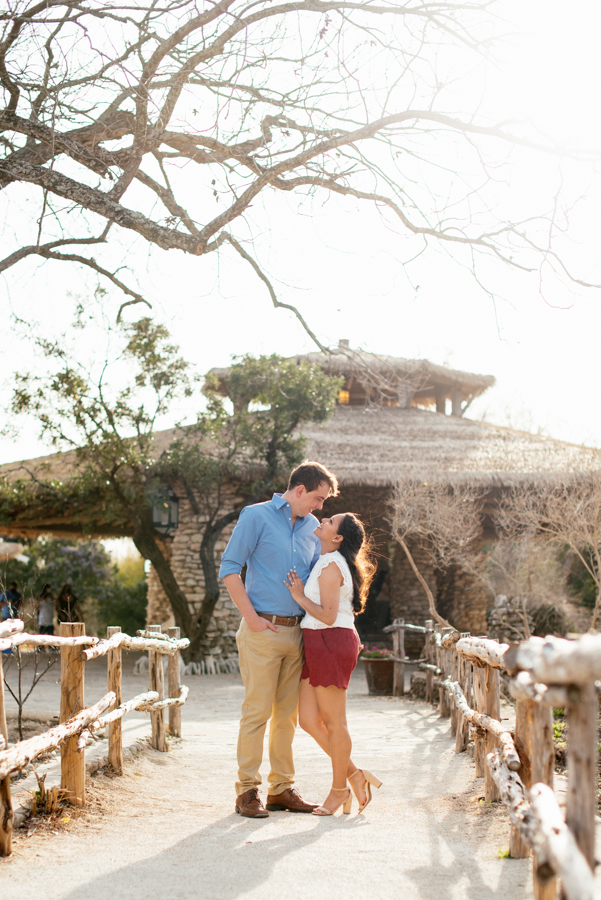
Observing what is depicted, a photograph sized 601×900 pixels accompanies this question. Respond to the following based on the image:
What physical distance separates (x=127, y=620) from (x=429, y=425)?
8345 millimetres


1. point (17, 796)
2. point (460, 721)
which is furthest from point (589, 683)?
point (460, 721)

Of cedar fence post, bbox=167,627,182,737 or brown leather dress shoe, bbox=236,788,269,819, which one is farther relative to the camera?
cedar fence post, bbox=167,627,182,737

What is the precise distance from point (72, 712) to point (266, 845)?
114 centimetres

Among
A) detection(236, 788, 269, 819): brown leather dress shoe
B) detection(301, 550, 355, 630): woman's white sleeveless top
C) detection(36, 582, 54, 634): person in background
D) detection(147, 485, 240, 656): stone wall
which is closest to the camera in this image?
detection(236, 788, 269, 819): brown leather dress shoe

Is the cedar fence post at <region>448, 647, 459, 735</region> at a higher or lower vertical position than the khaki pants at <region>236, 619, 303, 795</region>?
lower

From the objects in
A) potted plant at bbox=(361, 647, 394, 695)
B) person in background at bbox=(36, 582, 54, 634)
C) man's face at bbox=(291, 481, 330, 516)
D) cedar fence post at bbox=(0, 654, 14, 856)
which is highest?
man's face at bbox=(291, 481, 330, 516)

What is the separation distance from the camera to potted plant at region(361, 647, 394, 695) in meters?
9.70

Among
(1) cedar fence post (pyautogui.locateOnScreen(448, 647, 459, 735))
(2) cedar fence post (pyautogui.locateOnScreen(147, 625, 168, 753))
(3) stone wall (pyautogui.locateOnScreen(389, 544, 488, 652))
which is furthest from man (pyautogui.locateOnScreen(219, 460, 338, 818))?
(3) stone wall (pyautogui.locateOnScreen(389, 544, 488, 652))

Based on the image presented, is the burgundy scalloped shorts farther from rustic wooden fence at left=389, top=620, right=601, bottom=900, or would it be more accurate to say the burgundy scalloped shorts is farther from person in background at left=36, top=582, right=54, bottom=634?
person in background at left=36, top=582, right=54, bottom=634

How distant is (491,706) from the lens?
356cm

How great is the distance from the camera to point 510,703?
8539mm

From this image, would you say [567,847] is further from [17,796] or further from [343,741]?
[17,796]

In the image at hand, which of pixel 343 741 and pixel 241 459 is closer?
pixel 343 741

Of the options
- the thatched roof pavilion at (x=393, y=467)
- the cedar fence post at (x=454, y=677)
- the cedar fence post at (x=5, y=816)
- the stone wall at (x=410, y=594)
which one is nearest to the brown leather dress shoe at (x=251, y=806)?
the cedar fence post at (x=5, y=816)
